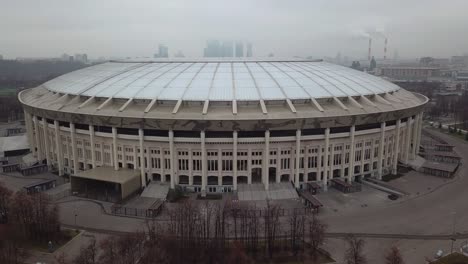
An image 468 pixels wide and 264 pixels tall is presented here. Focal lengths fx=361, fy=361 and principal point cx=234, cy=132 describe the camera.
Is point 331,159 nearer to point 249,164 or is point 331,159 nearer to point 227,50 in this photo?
point 249,164

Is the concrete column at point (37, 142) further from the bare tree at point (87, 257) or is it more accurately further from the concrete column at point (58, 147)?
the bare tree at point (87, 257)

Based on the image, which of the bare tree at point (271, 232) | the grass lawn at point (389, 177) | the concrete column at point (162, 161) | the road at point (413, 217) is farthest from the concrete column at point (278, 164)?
the grass lawn at point (389, 177)

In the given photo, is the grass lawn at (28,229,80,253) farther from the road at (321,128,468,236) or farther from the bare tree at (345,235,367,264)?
the road at (321,128,468,236)

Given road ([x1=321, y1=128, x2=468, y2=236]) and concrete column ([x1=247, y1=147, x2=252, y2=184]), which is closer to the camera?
road ([x1=321, y1=128, x2=468, y2=236])

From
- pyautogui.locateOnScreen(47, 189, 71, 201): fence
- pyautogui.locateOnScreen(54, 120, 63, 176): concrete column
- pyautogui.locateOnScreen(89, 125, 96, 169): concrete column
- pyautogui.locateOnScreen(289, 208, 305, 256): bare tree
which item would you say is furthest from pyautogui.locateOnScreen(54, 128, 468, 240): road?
pyautogui.locateOnScreen(54, 120, 63, 176): concrete column

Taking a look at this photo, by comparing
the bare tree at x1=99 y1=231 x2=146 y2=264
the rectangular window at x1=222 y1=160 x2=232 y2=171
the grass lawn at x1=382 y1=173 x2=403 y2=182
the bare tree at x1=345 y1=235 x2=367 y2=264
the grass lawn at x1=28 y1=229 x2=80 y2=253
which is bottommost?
the grass lawn at x1=28 y1=229 x2=80 y2=253

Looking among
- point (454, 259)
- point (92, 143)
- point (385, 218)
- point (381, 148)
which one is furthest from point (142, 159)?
point (454, 259)
